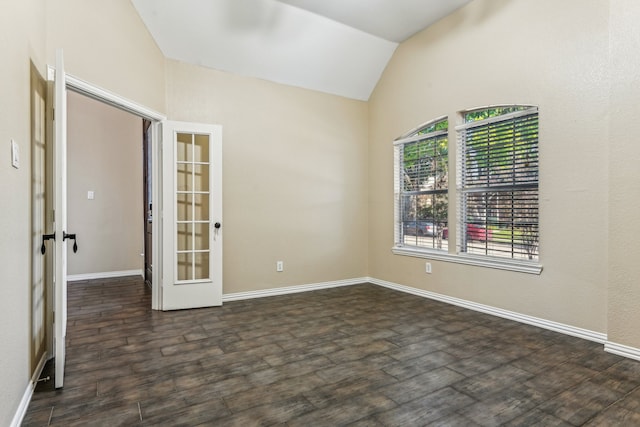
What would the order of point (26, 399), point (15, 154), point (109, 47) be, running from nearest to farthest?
point (15, 154), point (26, 399), point (109, 47)

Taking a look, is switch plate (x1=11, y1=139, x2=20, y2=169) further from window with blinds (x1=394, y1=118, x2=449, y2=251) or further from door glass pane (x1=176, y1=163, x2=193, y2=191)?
window with blinds (x1=394, y1=118, x2=449, y2=251)

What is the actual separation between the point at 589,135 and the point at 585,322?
152 cm

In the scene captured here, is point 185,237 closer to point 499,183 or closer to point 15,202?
point 15,202

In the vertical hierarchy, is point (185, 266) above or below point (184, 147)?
below

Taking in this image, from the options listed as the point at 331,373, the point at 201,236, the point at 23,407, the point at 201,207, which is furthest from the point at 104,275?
the point at 331,373

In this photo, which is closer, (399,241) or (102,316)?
(102,316)

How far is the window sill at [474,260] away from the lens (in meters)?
3.25

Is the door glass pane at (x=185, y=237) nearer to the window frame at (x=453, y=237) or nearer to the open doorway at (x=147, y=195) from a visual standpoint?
the open doorway at (x=147, y=195)

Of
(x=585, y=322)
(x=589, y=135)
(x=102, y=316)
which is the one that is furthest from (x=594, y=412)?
(x=102, y=316)

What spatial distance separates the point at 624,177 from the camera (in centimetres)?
257

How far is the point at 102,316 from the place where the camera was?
357 cm

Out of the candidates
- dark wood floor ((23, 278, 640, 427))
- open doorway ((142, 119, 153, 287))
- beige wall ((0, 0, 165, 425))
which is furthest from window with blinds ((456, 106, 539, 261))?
open doorway ((142, 119, 153, 287))

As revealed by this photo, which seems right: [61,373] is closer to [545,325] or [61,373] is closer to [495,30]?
[545,325]

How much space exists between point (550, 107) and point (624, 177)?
2.82 feet
